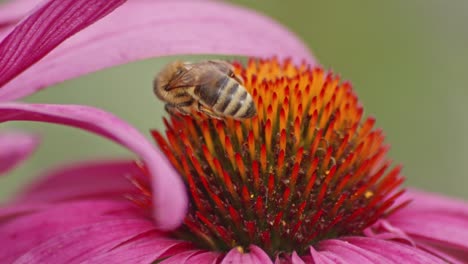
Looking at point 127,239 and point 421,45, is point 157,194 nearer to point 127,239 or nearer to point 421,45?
point 127,239

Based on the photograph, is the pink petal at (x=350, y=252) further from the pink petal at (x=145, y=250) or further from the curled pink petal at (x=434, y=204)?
the curled pink petal at (x=434, y=204)

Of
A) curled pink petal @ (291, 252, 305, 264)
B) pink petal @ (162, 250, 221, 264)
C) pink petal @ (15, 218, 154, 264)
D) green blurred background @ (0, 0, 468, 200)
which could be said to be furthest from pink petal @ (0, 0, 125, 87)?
green blurred background @ (0, 0, 468, 200)

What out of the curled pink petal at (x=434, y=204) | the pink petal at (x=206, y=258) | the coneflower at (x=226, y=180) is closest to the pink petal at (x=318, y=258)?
the coneflower at (x=226, y=180)

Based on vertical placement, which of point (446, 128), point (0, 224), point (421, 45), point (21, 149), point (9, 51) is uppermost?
point (421, 45)

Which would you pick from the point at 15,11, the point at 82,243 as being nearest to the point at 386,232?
the point at 82,243

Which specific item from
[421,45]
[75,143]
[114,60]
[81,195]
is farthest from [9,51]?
[421,45]

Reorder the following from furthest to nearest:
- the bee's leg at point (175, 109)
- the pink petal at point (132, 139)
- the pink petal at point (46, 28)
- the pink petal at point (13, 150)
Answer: the pink petal at point (13, 150)
the bee's leg at point (175, 109)
the pink petal at point (46, 28)
the pink petal at point (132, 139)
